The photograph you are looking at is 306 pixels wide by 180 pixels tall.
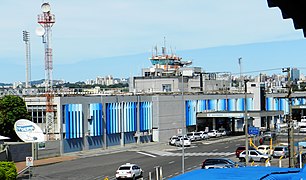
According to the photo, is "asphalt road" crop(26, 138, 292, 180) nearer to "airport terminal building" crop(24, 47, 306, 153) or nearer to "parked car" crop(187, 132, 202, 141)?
"parked car" crop(187, 132, 202, 141)

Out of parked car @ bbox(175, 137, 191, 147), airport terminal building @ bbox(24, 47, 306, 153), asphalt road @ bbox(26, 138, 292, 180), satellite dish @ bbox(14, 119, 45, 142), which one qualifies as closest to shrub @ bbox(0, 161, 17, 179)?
asphalt road @ bbox(26, 138, 292, 180)

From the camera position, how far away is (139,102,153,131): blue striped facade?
67.1m

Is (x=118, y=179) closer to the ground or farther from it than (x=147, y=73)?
closer to the ground

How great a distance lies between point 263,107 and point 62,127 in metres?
43.9

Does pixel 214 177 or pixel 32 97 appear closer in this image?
pixel 214 177

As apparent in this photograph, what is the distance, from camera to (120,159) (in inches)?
2007

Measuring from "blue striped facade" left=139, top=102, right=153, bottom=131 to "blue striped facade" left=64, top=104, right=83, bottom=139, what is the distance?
35.8 feet

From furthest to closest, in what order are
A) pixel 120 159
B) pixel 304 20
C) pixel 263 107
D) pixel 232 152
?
pixel 263 107 < pixel 232 152 < pixel 120 159 < pixel 304 20

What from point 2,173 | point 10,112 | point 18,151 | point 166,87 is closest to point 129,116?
point 10,112

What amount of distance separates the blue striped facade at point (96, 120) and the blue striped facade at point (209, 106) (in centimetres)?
1659

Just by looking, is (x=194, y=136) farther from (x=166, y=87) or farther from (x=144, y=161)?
(x=144, y=161)

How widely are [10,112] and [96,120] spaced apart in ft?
30.0

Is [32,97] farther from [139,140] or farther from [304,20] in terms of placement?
[304,20]

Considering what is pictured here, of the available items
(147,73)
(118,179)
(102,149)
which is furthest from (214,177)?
(147,73)
